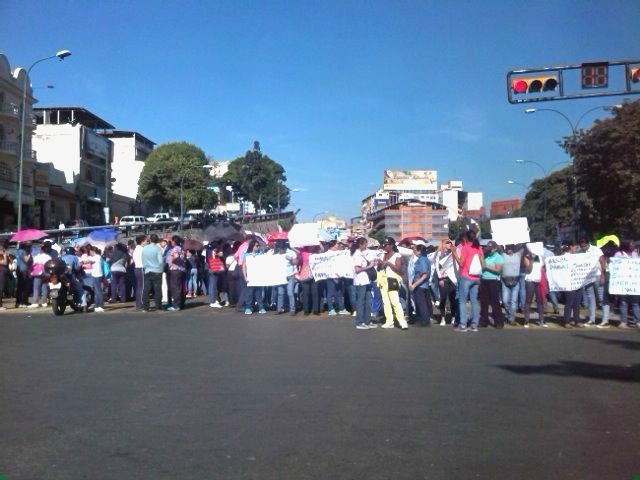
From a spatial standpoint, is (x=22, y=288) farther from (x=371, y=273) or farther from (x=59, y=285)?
(x=371, y=273)

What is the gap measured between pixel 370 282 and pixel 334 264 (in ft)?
6.71

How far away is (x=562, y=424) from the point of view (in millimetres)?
6645

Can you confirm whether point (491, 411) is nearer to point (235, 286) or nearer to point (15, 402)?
point (15, 402)

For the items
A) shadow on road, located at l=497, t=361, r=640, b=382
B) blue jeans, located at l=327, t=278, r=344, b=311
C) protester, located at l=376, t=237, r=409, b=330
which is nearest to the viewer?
shadow on road, located at l=497, t=361, r=640, b=382

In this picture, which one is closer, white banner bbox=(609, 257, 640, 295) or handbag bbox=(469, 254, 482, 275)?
handbag bbox=(469, 254, 482, 275)

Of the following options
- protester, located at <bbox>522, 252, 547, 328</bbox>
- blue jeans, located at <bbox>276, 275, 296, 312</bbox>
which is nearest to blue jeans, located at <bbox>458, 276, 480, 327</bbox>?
protester, located at <bbox>522, 252, 547, 328</bbox>

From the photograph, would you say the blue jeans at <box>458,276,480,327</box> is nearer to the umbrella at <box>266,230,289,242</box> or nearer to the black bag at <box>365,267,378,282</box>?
the black bag at <box>365,267,378,282</box>

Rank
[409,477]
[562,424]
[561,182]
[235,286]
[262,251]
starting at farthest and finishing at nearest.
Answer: [561,182]
[235,286]
[262,251]
[562,424]
[409,477]

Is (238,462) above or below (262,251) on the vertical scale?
below

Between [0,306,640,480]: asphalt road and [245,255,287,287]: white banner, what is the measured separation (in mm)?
4594

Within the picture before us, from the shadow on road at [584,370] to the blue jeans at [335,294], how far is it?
297 inches

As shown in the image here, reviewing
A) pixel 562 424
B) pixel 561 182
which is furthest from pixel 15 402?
pixel 561 182

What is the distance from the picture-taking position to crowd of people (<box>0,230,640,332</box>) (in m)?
14.4

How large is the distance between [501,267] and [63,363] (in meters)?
8.66
